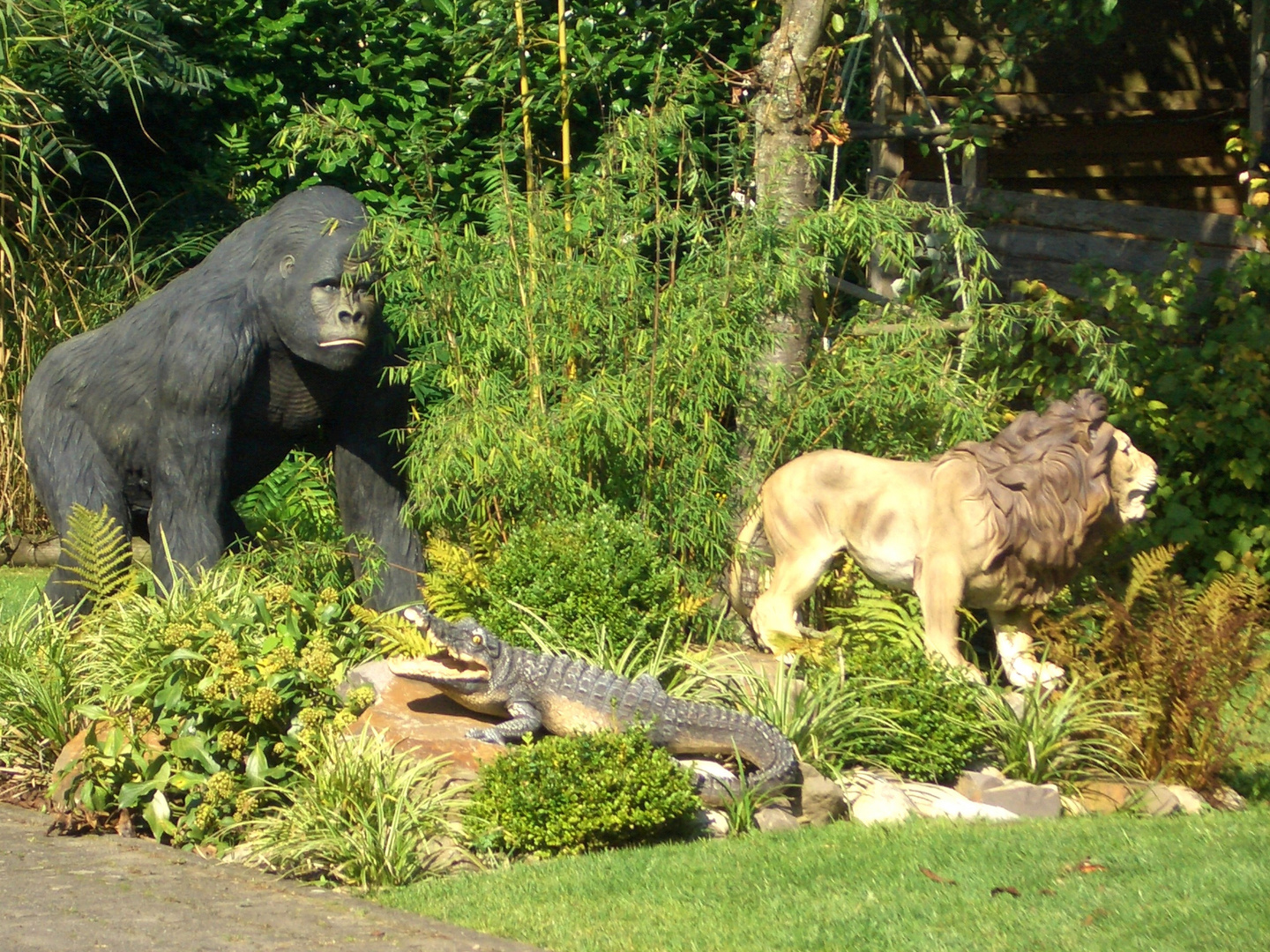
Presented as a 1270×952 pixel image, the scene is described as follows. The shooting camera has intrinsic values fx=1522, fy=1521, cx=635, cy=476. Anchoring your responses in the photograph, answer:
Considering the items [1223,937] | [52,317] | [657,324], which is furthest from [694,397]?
[52,317]

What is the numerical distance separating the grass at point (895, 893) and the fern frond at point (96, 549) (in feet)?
7.73

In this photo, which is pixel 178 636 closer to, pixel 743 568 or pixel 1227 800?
pixel 743 568

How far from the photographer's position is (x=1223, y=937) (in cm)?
396

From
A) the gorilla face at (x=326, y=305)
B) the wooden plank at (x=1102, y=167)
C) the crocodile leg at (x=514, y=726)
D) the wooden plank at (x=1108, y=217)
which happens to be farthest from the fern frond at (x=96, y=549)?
the wooden plank at (x=1102, y=167)

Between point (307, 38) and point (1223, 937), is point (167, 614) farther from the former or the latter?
point (307, 38)

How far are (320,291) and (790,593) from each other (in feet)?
7.53

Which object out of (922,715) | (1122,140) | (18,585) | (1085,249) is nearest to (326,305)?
(922,715)

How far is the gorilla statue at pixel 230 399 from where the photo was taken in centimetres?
601

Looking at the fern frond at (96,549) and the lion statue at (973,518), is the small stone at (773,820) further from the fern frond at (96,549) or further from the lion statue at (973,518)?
the fern frond at (96,549)

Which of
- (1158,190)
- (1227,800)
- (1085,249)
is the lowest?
(1227,800)

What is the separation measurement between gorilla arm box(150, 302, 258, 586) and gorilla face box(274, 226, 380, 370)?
0.65ft

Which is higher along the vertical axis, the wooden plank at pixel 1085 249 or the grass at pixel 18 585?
the wooden plank at pixel 1085 249

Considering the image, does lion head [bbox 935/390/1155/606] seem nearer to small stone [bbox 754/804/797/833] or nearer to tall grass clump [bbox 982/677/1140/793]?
tall grass clump [bbox 982/677/1140/793]

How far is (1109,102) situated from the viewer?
37.0ft
